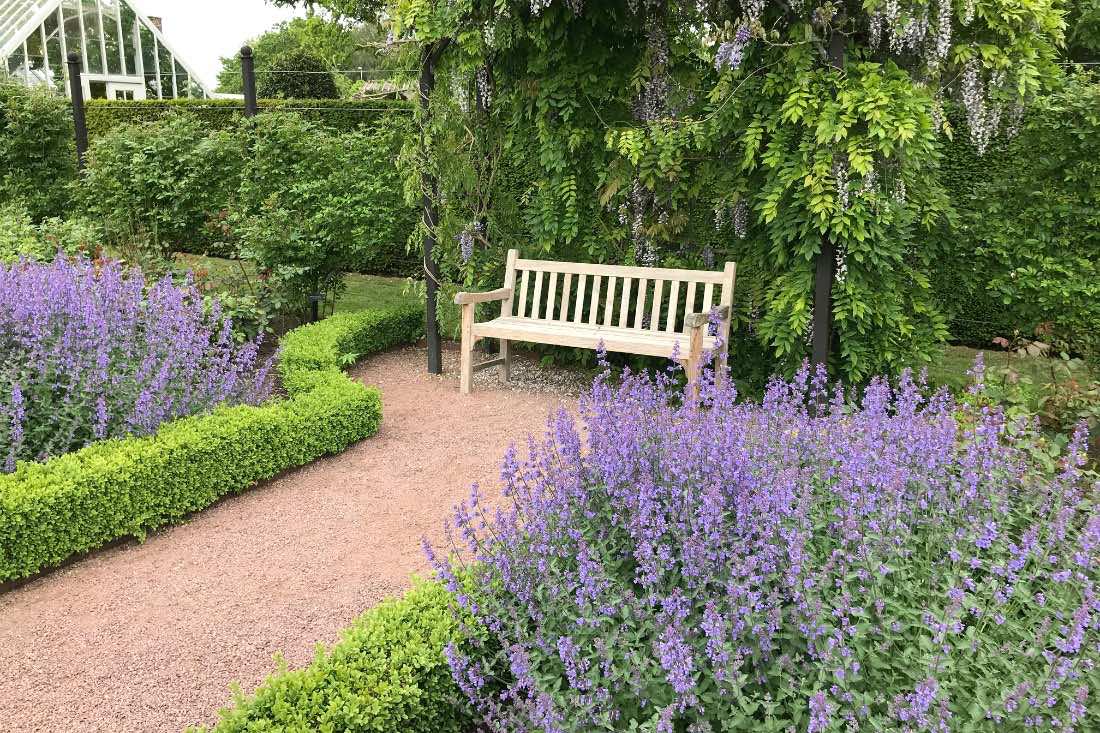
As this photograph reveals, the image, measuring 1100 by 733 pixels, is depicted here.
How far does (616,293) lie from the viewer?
6477 millimetres

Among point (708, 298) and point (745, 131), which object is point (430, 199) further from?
point (745, 131)

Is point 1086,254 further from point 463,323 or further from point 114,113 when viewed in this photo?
point 114,113

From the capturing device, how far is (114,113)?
46.3 feet

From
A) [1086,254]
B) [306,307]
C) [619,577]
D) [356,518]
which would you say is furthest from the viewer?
[306,307]

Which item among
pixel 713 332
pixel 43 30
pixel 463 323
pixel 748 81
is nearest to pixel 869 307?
pixel 713 332

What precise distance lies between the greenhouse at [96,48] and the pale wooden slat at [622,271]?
14.4 m

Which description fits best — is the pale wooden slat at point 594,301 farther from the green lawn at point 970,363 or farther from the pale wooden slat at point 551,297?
the green lawn at point 970,363

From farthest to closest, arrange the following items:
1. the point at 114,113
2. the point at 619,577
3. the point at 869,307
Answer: the point at 114,113 → the point at 869,307 → the point at 619,577

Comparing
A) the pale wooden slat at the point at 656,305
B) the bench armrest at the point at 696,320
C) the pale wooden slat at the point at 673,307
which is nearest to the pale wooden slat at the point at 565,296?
the pale wooden slat at the point at 656,305

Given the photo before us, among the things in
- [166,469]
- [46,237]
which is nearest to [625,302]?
[166,469]

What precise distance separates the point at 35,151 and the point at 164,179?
464 cm

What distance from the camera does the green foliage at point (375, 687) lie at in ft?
6.99

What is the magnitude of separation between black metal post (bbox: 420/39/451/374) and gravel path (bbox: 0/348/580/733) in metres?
Result: 1.62

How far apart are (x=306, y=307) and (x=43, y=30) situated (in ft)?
47.2
